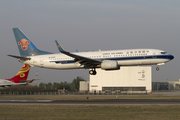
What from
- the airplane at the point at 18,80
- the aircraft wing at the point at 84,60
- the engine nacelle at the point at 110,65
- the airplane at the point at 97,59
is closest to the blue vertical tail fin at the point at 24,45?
the airplane at the point at 97,59

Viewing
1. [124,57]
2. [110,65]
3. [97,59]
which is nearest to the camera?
[110,65]

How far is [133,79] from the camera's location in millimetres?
73938

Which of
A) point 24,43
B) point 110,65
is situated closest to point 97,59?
point 110,65

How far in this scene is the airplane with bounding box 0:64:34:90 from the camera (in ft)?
177

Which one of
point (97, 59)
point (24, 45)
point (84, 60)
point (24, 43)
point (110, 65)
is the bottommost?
point (110, 65)

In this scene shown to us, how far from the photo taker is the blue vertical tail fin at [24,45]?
143 feet

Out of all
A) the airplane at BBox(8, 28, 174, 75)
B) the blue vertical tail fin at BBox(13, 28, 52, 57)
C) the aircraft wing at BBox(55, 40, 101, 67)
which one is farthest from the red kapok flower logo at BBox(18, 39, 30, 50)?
the aircraft wing at BBox(55, 40, 101, 67)

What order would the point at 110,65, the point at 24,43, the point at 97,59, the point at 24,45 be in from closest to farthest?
the point at 110,65, the point at 97,59, the point at 24,45, the point at 24,43

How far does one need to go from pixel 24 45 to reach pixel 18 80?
46.1 ft

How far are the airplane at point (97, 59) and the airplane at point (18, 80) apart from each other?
13383 millimetres

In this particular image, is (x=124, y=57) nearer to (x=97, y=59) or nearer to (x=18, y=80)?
(x=97, y=59)

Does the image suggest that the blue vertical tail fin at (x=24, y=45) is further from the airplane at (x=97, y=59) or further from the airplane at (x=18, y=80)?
the airplane at (x=18, y=80)

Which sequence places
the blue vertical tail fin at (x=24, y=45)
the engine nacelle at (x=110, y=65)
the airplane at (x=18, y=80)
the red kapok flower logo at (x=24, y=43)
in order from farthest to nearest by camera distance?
the airplane at (x=18, y=80), the red kapok flower logo at (x=24, y=43), the blue vertical tail fin at (x=24, y=45), the engine nacelle at (x=110, y=65)

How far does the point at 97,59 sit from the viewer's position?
39.0 m
